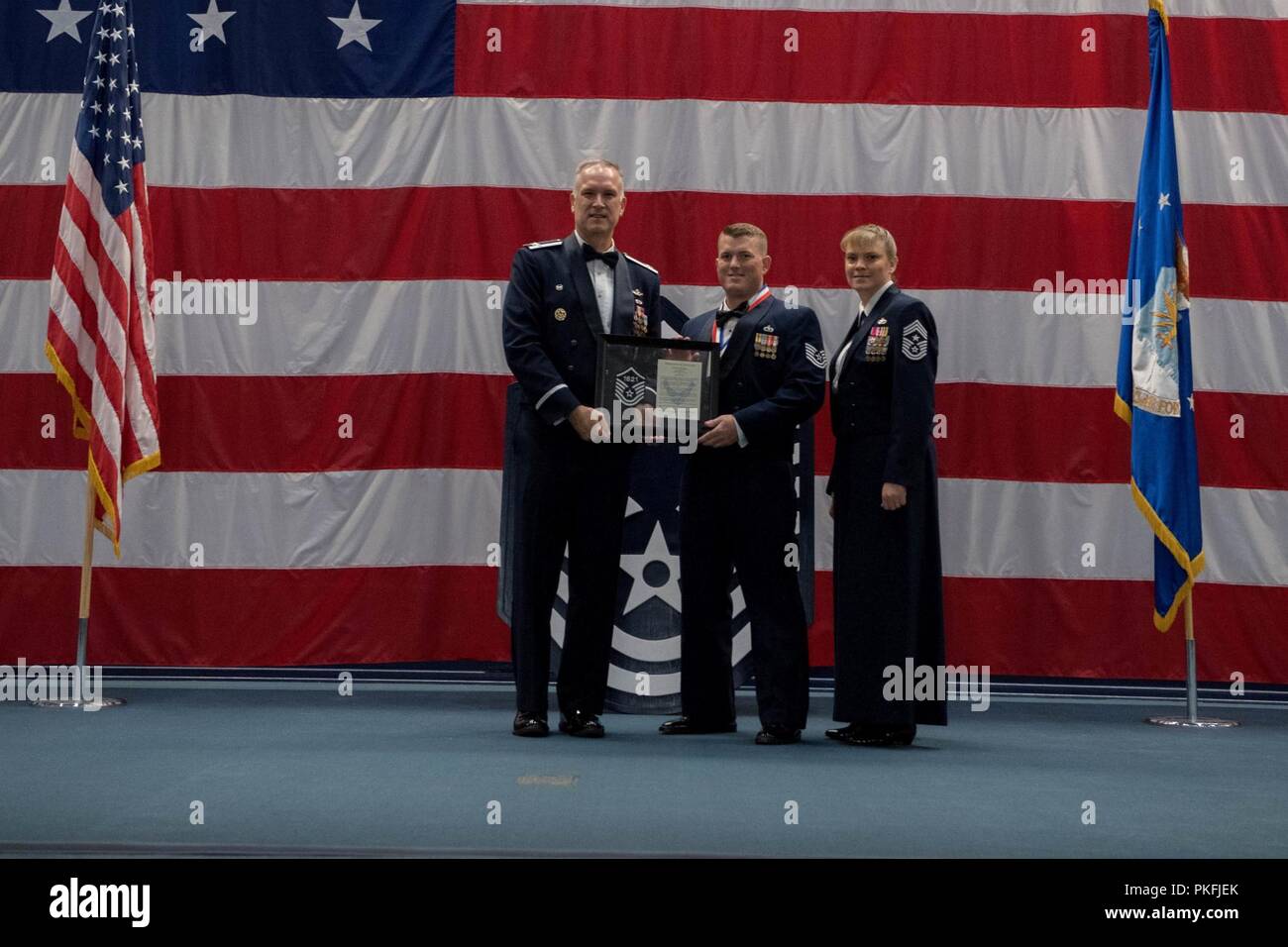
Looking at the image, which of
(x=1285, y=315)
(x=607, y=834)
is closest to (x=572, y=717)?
(x=607, y=834)

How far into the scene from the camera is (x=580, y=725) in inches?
157

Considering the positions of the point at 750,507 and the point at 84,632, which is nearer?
the point at 750,507

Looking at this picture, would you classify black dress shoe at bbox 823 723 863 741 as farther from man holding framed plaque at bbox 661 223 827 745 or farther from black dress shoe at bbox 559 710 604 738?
black dress shoe at bbox 559 710 604 738

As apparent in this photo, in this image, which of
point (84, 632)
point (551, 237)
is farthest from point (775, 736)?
point (84, 632)

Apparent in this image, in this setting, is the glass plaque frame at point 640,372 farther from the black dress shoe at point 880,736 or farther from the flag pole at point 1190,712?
the flag pole at point 1190,712

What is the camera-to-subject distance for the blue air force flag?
15.4 feet

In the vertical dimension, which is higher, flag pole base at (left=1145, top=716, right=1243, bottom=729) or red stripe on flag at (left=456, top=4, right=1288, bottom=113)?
red stripe on flag at (left=456, top=4, right=1288, bottom=113)

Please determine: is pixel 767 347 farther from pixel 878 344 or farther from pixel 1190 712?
pixel 1190 712

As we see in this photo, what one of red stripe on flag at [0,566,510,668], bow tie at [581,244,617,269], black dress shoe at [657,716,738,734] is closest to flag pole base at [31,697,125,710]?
red stripe on flag at [0,566,510,668]

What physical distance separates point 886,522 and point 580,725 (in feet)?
3.37

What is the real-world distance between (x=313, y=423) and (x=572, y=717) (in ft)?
6.15

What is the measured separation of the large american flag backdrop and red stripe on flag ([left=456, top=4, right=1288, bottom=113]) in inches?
0.5

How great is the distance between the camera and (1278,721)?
188 inches

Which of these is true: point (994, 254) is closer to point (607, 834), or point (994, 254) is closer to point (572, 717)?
point (572, 717)
